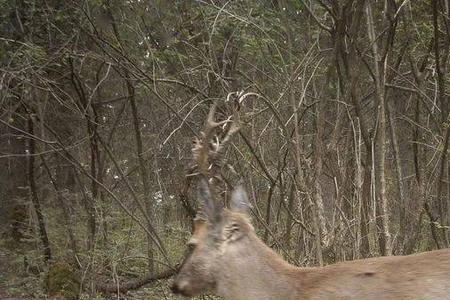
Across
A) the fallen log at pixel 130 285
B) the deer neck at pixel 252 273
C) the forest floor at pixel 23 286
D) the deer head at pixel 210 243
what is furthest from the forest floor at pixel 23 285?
the deer neck at pixel 252 273

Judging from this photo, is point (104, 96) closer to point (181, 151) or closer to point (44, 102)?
point (44, 102)

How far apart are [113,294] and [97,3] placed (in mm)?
5583

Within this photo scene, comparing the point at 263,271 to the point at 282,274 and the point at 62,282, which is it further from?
the point at 62,282

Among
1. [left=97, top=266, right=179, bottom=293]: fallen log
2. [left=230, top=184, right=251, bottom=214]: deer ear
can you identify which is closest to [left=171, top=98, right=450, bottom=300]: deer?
[left=230, top=184, right=251, bottom=214]: deer ear

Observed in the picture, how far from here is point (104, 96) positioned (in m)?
17.5

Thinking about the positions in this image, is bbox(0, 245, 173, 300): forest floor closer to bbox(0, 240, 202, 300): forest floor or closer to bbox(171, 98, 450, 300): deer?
bbox(0, 240, 202, 300): forest floor

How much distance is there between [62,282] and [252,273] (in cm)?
885

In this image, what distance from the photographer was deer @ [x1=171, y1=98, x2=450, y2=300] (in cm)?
538

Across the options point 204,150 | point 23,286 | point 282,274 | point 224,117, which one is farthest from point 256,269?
point 23,286

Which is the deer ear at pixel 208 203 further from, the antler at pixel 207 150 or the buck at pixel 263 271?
the antler at pixel 207 150

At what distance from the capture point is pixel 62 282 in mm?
Answer: 14055

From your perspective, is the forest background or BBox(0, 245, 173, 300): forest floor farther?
BBox(0, 245, 173, 300): forest floor

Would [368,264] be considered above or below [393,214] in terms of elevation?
below

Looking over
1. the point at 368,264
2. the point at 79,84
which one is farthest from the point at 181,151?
the point at 368,264
